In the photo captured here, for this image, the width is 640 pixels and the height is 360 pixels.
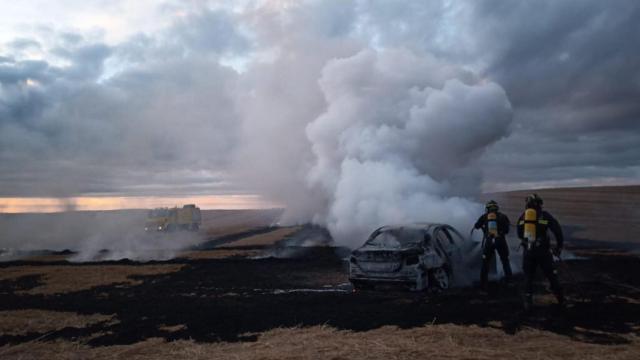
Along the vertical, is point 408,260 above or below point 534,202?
below

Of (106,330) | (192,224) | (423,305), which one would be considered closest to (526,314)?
(423,305)

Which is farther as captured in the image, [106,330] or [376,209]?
[376,209]

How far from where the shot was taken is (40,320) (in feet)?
32.6

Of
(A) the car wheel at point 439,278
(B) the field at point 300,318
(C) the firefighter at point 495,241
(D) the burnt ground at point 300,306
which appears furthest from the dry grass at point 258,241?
(C) the firefighter at point 495,241

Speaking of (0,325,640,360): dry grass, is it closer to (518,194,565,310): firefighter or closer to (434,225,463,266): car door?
(518,194,565,310): firefighter

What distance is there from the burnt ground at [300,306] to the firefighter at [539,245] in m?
0.55

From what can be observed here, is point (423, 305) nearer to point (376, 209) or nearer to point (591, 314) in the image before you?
point (591, 314)

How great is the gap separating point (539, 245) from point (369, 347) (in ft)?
13.9

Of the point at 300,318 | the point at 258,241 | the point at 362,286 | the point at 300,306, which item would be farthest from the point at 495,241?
the point at 258,241

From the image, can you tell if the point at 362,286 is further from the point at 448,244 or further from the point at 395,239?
the point at 448,244

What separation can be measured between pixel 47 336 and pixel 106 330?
930 mm

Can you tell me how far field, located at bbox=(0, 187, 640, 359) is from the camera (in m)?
6.86

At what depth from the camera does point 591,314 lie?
28.0 feet

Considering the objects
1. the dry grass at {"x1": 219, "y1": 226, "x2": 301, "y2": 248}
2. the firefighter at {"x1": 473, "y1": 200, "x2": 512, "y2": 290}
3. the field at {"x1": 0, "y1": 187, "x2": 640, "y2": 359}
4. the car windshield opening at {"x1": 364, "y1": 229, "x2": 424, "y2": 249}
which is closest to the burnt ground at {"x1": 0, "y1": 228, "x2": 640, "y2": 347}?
the field at {"x1": 0, "y1": 187, "x2": 640, "y2": 359}
